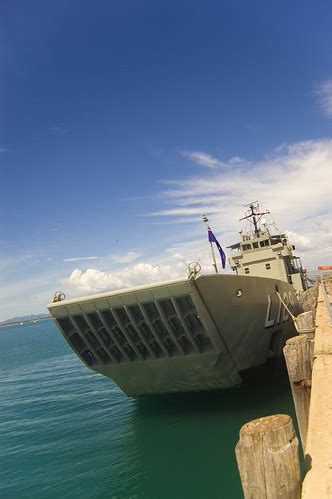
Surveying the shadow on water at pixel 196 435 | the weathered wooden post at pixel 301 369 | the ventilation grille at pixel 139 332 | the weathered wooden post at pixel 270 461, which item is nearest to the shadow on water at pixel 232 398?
the shadow on water at pixel 196 435

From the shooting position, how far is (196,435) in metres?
12.1

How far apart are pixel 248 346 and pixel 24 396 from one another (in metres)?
15.9

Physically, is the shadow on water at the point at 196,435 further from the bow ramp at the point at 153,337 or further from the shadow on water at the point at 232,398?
the bow ramp at the point at 153,337

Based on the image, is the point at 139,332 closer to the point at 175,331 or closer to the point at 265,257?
the point at 175,331

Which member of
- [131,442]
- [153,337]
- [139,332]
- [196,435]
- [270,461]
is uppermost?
[270,461]

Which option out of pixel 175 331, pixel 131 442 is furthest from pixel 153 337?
pixel 131 442

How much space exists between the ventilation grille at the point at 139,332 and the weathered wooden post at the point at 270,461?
894 centimetres

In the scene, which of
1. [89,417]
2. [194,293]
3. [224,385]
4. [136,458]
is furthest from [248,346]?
[89,417]

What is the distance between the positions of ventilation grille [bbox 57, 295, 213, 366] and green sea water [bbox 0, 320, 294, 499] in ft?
8.30

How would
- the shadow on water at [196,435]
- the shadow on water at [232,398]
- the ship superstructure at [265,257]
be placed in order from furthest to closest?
the ship superstructure at [265,257]
the shadow on water at [232,398]
the shadow on water at [196,435]

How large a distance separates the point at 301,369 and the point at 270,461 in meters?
3.72

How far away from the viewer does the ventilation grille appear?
1309cm

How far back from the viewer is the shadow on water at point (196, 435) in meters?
9.06

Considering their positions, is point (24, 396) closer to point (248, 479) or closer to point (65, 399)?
point (65, 399)
